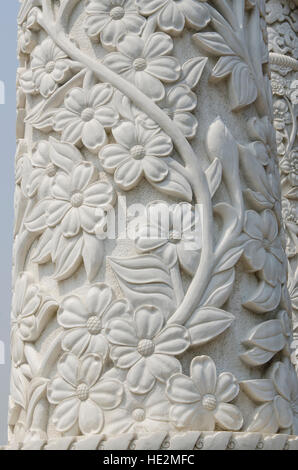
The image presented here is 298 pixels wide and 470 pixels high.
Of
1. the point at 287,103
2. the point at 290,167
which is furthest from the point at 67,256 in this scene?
the point at 287,103

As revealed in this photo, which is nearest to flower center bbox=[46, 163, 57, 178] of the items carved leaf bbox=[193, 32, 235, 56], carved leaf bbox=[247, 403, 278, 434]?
carved leaf bbox=[193, 32, 235, 56]

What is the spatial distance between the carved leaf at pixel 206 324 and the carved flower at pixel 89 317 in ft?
0.49

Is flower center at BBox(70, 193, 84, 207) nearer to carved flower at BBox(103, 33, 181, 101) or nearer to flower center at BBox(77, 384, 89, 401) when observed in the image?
carved flower at BBox(103, 33, 181, 101)

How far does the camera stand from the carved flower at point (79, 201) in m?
1.75

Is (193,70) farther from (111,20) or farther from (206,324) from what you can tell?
(206,324)

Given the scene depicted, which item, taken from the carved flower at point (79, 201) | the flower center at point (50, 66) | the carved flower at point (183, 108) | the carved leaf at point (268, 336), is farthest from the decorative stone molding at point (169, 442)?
the flower center at point (50, 66)

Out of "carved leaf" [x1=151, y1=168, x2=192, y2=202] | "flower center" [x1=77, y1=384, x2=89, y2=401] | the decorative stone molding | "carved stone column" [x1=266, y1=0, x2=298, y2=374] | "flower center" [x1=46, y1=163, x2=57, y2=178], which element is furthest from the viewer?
"carved stone column" [x1=266, y1=0, x2=298, y2=374]

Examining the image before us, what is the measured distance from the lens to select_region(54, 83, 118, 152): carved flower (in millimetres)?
1809

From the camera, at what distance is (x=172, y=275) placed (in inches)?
67.0

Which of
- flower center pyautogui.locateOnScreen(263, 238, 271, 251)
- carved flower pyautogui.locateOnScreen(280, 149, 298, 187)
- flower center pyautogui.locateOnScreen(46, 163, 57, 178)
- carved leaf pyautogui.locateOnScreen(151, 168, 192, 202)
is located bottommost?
flower center pyautogui.locateOnScreen(263, 238, 271, 251)

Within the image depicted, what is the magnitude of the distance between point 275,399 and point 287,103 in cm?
295

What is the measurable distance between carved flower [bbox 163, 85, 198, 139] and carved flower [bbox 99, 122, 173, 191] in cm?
5

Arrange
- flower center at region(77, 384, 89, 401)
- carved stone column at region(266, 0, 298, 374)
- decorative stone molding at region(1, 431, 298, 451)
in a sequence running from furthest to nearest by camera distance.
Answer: carved stone column at region(266, 0, 298, 374) < flower center at region(77, 384, 89, 401) < decorative stone molding at region(1, 431, 298, 451)
